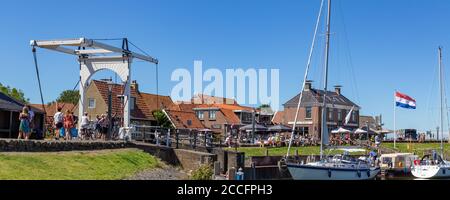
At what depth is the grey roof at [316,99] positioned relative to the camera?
66938 millimetres

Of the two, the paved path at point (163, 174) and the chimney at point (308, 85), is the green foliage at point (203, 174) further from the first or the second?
the chimney at point (308, 85)

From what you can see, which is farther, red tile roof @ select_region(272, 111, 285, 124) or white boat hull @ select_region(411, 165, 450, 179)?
red tile roof @ select_region(272, 111, 285, 124)

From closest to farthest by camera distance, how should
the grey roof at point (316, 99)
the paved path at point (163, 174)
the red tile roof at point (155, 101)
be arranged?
the paved path at point (163, 174) < the red tile roof at point (155, 101) < the grey roof at point (316, 99)

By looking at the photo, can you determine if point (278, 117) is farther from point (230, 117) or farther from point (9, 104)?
point (9, 104)

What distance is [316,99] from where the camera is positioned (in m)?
67.1

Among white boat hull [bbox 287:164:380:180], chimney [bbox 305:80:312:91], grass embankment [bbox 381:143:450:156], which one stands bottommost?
white boat hull [bbox 287:164:380:180]

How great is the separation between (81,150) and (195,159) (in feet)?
18.3

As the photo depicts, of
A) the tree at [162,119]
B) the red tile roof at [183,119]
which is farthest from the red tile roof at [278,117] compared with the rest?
the tree at [162,119]

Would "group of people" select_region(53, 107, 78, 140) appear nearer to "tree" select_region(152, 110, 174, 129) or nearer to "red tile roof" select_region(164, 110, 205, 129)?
"tree" select_region(152, 110, 174, 129)

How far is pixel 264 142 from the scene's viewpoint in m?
44.1

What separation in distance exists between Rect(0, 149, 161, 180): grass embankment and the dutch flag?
34.1 metres

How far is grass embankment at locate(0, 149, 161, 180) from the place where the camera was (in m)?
13.4

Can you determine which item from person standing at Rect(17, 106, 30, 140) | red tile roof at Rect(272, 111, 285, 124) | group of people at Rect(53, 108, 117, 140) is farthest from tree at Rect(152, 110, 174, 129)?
person standing at Rect(17, 106, 30, 140)

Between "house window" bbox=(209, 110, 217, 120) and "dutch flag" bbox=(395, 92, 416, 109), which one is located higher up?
"dutch flag" bbox=(395, 92, 416, 109)
